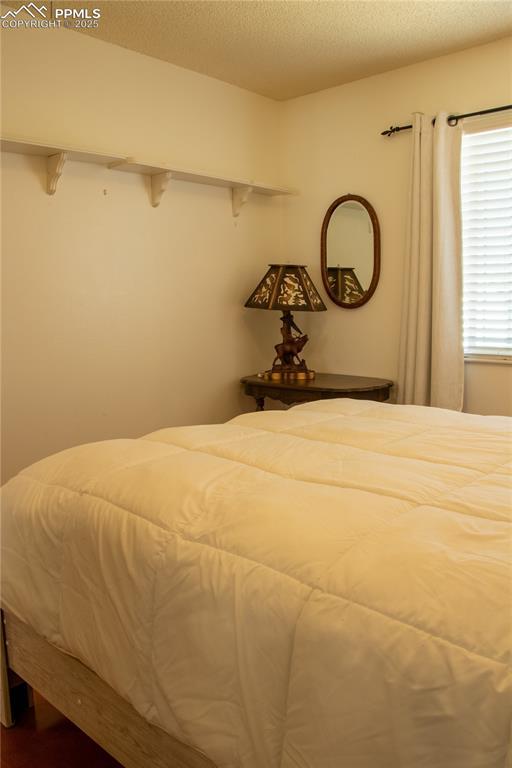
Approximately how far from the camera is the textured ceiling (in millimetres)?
2871

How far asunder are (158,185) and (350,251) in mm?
1203

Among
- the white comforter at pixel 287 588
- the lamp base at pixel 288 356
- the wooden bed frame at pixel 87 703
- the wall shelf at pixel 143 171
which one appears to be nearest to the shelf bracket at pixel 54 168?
the wall shelf at pixel 143 171

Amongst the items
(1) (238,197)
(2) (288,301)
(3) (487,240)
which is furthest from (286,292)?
(3) (487,240)

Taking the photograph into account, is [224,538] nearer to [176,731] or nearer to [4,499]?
[176,731]

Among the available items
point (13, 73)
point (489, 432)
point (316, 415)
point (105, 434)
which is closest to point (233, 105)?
point (13, 73)

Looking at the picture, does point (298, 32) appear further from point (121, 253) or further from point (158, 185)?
point (121, 253)

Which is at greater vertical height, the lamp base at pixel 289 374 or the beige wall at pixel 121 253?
the beige wall at pixel 121 253

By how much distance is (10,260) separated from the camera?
2.90 metres

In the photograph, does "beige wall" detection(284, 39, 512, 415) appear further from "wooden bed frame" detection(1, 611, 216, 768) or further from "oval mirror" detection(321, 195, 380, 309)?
"wooden bed frame" detection(1, 611, 216, 768)

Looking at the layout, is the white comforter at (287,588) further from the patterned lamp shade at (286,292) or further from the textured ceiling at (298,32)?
the textured ceiling at (298,32)

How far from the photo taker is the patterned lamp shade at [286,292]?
12.2 feet

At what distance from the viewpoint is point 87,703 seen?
1569 mm

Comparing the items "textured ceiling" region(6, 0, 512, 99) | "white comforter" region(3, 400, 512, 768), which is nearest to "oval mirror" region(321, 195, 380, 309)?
"textured ceiling" region(6, 0, 512, 99)

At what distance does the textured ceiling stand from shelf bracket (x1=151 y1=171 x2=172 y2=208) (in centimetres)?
61
